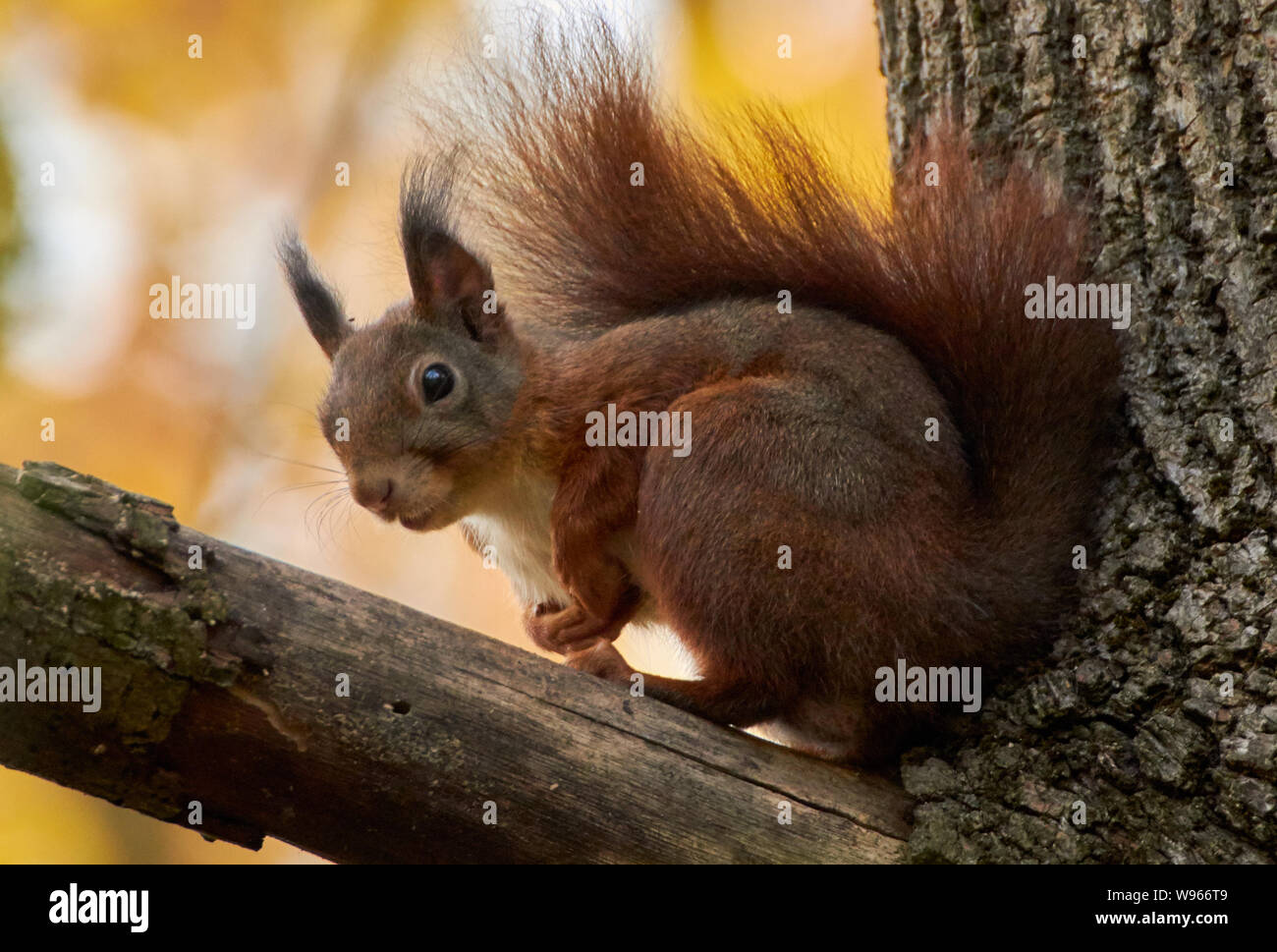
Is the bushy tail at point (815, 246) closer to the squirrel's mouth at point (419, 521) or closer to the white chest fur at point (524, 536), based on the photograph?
the white chest fur at point (524, 536)

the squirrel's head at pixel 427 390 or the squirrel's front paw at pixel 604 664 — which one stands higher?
the squirrel's head at pixel 427 390

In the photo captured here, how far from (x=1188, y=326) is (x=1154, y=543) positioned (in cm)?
37

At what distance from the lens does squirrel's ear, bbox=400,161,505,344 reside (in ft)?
7.94

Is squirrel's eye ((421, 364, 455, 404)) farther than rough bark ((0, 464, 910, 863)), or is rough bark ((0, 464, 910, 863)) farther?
squirrel's eye ((421, 364, 455, 404))

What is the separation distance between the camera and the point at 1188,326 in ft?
6.34

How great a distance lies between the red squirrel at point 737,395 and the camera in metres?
1.92

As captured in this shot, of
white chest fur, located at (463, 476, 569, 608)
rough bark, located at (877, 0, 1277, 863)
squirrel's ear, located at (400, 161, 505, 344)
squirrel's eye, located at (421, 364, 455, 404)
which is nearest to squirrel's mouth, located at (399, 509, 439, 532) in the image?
white chest fur, located at (463, 476, 569, 608)

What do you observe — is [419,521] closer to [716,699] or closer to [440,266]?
[440,266]

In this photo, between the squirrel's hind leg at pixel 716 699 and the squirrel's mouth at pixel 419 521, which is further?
the squirrel's mouth at pixel 419 521

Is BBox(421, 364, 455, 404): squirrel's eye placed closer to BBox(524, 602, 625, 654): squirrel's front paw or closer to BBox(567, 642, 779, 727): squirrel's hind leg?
BBox(524, 602, 625, 654): squirrel's front paw

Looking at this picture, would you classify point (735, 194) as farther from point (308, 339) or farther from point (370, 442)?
point (308, 339)

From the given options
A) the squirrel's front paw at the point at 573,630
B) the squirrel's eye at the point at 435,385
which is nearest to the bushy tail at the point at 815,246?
the squirrel's eye at the point at 435,385

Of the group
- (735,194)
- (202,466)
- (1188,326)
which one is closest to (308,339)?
(202,466)

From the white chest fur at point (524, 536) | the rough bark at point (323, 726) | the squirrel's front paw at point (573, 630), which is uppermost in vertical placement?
the white chest fur at point (524, 536)
